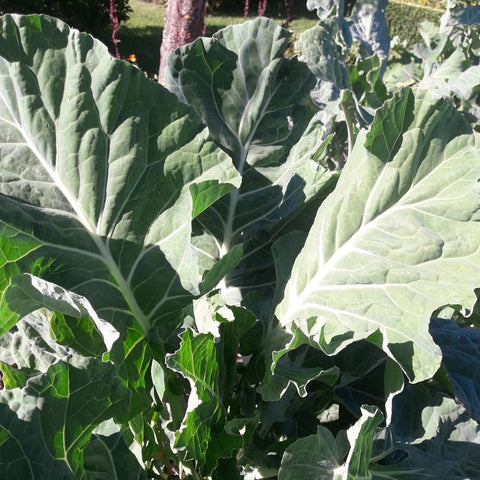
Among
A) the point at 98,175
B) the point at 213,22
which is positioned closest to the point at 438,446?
the point at 98,175

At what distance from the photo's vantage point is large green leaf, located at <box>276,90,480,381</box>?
1315 mm

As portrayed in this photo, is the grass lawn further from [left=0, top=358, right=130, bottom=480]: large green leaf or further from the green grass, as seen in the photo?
[left=0, top=358, right=130, bottom=480]: large green leaf

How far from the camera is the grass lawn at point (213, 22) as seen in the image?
1070cm

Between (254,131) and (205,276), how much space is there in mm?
492

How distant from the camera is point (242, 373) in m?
1.73

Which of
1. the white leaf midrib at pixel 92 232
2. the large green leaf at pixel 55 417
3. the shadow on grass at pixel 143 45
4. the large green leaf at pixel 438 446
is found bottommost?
the shadow on grass at pixel 143 45

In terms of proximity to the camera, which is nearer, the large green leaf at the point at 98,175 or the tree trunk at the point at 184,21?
the large green leaf at the point at 98,175

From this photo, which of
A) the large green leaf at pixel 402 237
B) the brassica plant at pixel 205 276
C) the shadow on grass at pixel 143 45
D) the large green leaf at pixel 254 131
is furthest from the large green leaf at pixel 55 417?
the shadow on grass at pixel 143 45

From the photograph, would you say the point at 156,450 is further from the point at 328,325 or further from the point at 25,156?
the point at 25,156

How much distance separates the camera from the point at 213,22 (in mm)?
13789

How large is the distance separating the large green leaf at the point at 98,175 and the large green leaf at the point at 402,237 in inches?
11.2

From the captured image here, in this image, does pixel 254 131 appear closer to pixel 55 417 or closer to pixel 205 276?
pixel 205 276

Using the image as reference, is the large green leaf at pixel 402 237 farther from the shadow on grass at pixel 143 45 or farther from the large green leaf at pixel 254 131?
the shadow on grass at pixel 143 45

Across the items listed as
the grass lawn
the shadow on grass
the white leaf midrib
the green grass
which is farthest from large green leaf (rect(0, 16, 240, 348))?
the grass lawn
